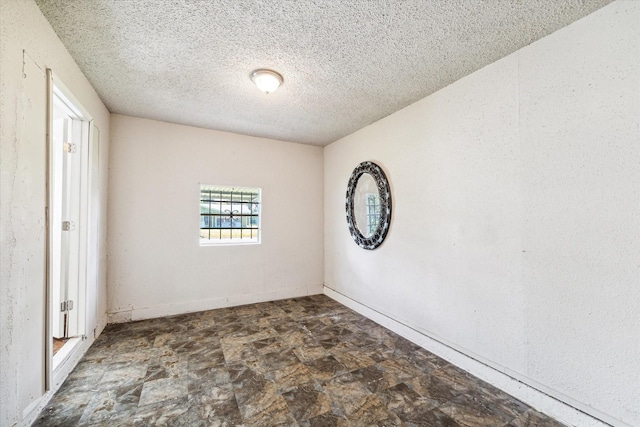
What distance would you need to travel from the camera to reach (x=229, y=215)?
394 cm

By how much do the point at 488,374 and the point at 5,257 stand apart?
3203 mm

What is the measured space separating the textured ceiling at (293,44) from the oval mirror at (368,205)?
0.87 meters

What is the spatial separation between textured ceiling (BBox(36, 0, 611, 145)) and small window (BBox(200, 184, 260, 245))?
4.40ft

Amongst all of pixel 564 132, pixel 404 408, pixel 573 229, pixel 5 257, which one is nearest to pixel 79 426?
pixel 5 257

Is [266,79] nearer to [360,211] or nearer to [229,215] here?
[360,211]

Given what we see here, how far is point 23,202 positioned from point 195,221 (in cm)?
213

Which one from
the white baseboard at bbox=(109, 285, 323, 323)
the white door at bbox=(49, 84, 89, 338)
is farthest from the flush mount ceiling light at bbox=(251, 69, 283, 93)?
the white baseboard at bbox=(109, 285, 323, 323)

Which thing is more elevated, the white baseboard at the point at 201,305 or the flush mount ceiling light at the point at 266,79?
the flush mount ceiling light at the point at 266,79

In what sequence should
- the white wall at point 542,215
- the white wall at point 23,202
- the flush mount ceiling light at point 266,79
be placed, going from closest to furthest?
the white wall at point 23,202 → the white wall at point 542,215 → the flush mount ceiling light at point 266,79

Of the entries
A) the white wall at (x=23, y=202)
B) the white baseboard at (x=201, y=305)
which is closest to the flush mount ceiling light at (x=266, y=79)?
the white wall at (x=23, y=202)

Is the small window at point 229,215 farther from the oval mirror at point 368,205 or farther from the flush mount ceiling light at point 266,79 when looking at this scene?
the flush mount ceiling light at point 266,79

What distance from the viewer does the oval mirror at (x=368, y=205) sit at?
3.14 meters

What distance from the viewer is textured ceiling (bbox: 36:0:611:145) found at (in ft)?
5.08

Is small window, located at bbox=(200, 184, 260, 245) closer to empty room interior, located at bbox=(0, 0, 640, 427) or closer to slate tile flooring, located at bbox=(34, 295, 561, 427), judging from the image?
empty room interior, located at bbox=(0, 0, 640, 427)
